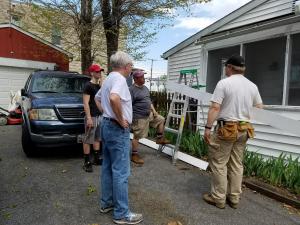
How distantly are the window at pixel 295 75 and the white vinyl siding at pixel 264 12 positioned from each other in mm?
723

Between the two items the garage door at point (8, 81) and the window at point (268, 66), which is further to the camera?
the garage door at point (8, 81)

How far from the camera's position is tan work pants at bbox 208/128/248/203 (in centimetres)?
463

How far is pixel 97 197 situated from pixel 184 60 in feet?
27.1

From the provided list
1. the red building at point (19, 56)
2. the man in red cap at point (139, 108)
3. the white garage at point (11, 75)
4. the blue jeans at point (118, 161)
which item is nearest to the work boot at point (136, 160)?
the man in red cap at point (139, 108)

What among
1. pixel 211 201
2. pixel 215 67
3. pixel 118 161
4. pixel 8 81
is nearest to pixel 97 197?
pixel 118 161

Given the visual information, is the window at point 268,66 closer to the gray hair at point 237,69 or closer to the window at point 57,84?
the gray hair at point 237,69

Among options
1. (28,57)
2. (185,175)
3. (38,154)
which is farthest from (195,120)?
(28,57)

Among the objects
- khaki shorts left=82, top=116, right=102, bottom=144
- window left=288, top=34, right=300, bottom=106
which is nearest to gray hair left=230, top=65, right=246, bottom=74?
khaki shorts left=82, top=116, right=102, bottom=144

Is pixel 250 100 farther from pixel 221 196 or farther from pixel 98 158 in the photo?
pixel 98 158

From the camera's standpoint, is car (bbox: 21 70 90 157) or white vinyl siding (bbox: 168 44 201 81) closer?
car (bbox: 21 70 90 157)

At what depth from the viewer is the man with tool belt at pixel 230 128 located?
4.53 m

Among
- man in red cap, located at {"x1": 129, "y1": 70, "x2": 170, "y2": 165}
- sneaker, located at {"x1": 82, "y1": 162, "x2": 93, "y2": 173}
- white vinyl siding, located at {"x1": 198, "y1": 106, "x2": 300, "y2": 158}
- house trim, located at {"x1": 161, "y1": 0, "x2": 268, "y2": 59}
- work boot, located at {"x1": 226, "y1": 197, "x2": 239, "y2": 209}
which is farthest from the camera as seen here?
house trim, located at {"x1": 161, "y1": 0, "x2": 268, "y2": 59}

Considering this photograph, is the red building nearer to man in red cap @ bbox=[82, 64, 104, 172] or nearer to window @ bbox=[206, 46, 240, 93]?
window @ bbox=[206, 46, 240, 93]

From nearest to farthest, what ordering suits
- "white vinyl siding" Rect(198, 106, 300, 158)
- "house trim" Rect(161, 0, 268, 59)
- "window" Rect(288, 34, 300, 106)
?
"white vinyl siding" Rect(198, 106, 300, 158) → "window" Rect(288, 34, 300, 106) → "house trim" Rect(161, 0, 268, 59)
